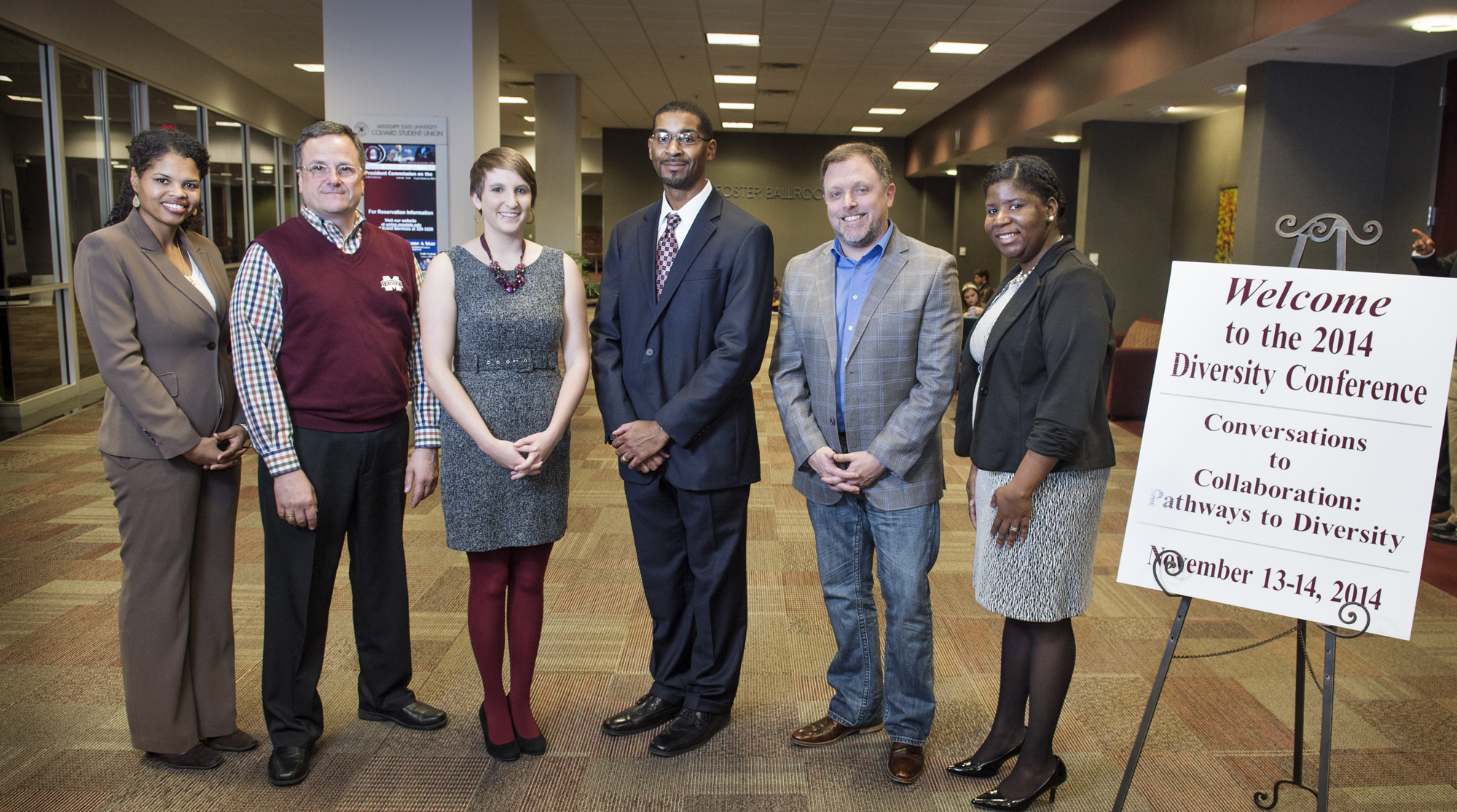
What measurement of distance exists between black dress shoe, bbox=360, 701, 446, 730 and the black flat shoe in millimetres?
1480

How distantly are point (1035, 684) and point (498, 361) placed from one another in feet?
5.23

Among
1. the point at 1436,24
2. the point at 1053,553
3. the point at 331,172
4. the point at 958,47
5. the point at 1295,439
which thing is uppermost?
the point at 958,47

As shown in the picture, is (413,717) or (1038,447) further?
(413,717)

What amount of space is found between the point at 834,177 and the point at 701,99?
12.7 meters

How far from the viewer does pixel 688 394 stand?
2426mm

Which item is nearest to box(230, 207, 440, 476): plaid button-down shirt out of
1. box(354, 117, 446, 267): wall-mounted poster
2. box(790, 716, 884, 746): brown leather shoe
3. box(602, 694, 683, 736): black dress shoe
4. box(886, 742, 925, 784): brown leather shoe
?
box(602, 694, 683, 736): black dress shoe

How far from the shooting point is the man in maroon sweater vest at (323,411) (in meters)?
2.35

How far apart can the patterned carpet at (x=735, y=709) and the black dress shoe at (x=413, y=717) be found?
1.3 inches

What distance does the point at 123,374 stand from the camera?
2.28 m

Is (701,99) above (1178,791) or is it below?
above

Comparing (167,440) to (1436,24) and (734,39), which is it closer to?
(1436,24)

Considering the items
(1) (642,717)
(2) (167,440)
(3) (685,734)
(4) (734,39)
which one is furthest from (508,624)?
(4) (734,39)

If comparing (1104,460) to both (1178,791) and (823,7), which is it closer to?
(1178,791)

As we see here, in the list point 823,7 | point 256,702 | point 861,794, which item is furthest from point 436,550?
point 823,7
